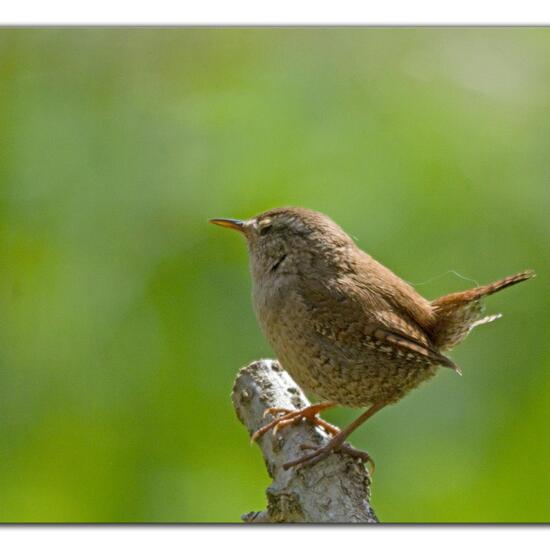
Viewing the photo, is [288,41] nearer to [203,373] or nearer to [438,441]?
[203,373]

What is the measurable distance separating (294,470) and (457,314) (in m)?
0.94

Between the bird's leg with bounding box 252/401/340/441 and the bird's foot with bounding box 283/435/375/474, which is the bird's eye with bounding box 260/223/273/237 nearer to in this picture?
the bird's leg with bounding box 252/401/340/441

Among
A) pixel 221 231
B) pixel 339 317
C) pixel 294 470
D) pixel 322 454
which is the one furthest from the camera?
pixel 221 231

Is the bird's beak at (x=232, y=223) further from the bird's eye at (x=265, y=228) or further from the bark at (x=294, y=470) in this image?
the bark at (x=294, y=470)

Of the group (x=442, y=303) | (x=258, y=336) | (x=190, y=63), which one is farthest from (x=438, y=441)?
(x=190, y=63)

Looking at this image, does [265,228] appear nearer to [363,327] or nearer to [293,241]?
[293,241]

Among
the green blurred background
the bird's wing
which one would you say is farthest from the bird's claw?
the green blurred background

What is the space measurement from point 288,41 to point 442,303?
136 centimetres

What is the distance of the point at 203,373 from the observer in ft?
14.4

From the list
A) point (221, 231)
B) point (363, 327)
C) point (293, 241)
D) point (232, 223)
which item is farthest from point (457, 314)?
point (221, 231)

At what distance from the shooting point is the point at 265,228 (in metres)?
3.97

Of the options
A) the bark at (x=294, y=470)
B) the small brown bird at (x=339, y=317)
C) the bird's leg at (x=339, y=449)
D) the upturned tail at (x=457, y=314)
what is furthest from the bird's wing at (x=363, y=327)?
the bark at (x=294, y=470)

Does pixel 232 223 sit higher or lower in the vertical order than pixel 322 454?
higher

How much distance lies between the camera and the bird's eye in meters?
3.96
